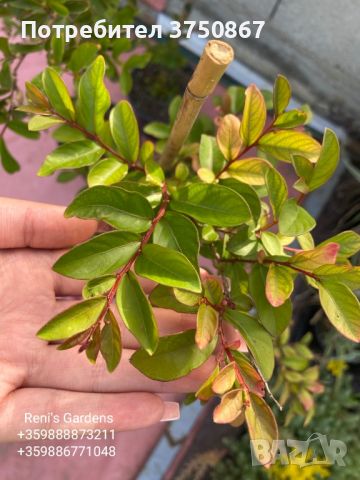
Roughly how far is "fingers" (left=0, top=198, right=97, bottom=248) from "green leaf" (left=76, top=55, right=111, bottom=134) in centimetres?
23

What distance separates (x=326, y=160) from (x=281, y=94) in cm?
12

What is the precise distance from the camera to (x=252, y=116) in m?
0.71

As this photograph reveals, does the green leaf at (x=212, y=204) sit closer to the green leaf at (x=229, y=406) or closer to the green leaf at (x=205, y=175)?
the green leaf at (x=205, y=175)

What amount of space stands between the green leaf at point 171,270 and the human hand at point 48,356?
0.32m

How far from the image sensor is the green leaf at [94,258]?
635 millimetres

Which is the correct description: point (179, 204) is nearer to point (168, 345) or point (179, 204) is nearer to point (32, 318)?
point (168, 345)

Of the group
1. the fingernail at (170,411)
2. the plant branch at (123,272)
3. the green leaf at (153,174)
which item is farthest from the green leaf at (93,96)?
the fingernail at (170,411)

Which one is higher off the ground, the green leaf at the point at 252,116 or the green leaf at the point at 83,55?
the green leaf at the point at 252,116

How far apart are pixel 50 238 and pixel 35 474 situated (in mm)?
1012

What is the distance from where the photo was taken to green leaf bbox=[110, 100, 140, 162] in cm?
78

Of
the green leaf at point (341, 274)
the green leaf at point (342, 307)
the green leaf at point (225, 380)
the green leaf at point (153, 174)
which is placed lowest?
the green leaf at point (225, 380)

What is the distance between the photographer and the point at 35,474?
162 centimetres

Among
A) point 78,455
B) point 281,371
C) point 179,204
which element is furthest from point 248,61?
point 78,455

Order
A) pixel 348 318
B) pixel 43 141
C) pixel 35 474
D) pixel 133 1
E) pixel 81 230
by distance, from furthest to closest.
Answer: pixel 43 141 < pixel 35 474 < pixel 133 1 < pixel 81 230 < pixel 348 318
